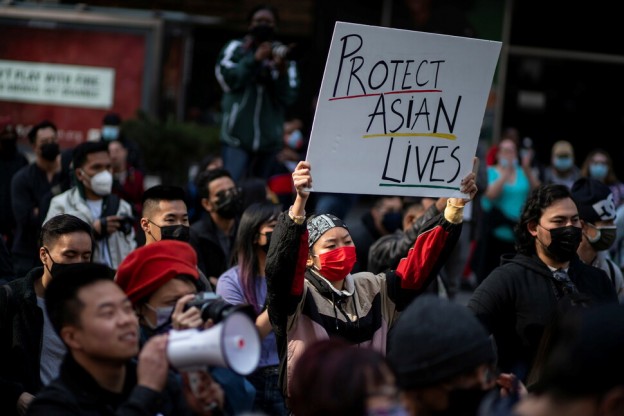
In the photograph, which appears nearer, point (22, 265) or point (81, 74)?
point (22, 265)

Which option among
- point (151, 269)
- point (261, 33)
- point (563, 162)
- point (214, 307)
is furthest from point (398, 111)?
point (563, 162)

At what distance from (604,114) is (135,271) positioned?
13.9 m

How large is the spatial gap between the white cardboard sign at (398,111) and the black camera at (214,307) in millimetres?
1356

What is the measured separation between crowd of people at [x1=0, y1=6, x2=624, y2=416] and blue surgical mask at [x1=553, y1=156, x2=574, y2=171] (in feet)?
12.6

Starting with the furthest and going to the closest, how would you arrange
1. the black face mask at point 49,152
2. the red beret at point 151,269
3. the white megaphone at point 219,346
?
the black face mask at point 49,152, the red beret at point 151,269, the white megaphone at point 219,346

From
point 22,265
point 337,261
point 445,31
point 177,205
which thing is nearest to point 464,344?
point 337,261

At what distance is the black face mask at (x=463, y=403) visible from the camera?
11.9ft

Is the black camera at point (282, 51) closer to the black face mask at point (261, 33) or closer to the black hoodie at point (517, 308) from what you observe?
the black face mask at point (261, 33)

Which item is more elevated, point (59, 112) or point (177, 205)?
point (59, 112)

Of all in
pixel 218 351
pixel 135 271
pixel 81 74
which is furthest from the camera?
pixel 81 74

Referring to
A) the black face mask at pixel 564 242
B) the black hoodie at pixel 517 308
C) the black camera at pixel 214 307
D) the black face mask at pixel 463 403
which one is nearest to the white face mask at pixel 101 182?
the black hoodie at pixel 517 308

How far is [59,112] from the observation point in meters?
13.1

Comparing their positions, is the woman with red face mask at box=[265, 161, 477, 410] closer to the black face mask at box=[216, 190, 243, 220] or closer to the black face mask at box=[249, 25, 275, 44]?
the black face mask at box=[216, 190, 243, 220]

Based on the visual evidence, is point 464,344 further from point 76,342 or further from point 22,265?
point 22,265
